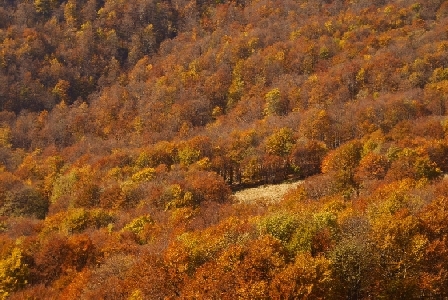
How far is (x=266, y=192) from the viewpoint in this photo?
10144cm

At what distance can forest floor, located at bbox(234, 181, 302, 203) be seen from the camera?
316 feet

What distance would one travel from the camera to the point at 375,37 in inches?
7446

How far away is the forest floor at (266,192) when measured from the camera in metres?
96.3

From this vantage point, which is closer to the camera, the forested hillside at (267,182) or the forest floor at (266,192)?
the forested hillside at (267,182)

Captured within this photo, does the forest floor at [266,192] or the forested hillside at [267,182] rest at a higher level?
the forested hillside at [267,182]

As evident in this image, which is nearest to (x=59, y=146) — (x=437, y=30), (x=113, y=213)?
(x=113, y=213)

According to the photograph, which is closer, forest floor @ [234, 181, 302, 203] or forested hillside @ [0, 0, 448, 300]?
forested hillside @ [0, 0, 448, 300]

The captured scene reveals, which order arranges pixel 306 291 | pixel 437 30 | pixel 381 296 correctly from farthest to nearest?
1. pixel 437 30
2. pixel 381 296
3. pixel 306 291

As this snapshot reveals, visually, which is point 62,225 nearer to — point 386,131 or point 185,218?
point 185,218

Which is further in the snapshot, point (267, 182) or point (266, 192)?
point (267, 182)

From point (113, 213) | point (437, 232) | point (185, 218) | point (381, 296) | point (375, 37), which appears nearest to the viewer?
point (381, 296)

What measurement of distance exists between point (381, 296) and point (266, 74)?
16123 centimetres

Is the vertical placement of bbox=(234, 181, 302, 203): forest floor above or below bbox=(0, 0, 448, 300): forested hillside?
below

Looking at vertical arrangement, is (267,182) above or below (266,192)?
below
